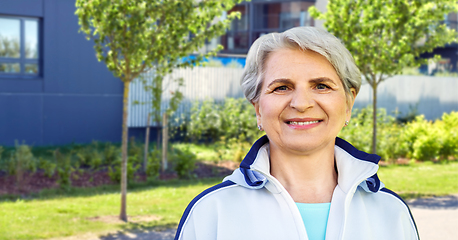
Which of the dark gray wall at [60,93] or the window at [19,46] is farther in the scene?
the window at [19,46]

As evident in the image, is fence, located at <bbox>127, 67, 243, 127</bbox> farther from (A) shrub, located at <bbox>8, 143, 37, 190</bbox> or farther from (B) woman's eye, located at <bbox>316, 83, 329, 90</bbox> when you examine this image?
(B) woman's eye, located at <bbox>316, 83, 329, 90</bbox>

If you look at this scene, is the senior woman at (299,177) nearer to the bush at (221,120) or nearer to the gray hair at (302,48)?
the gray hair at (302,48)

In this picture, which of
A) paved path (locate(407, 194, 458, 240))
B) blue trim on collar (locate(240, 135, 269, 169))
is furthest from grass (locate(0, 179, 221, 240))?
blue trim on collar (locate(240, 135, 269, 169))

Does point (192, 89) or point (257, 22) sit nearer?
point (192, 89)

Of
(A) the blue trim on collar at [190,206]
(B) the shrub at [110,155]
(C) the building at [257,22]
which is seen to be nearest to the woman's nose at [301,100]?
(A) the blue trim on collar at [190,206]

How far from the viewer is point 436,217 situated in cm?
750

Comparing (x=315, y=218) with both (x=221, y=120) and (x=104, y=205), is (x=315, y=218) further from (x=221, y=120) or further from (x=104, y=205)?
(x=221, y=120)

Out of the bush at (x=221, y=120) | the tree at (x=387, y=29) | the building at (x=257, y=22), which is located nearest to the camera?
the tree at (x=387, y=29)

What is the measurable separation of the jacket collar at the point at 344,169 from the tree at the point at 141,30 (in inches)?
202

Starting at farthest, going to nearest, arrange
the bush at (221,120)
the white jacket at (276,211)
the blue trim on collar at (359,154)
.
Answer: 1. the bush at (221,120)
2. the blue trim on collar at (359,154)
3. the white jacket at (276,211)

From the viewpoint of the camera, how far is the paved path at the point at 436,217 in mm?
6676

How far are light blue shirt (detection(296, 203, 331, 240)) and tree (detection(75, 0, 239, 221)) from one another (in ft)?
17.3

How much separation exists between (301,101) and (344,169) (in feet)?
1.13

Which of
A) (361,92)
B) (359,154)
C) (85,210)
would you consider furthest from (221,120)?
(359,154)
